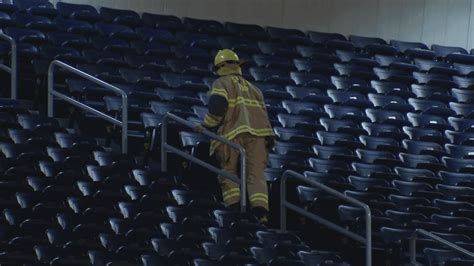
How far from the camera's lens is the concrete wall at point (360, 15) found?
19.4 meters

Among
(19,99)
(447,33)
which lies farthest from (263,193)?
(447,33)

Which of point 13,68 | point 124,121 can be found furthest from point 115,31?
point 124,121

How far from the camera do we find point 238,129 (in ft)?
45.2

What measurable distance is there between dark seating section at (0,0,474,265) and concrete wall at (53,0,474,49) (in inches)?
26.3

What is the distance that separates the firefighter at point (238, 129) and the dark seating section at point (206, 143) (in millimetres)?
337

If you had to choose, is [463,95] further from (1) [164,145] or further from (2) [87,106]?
(2) [87,106]

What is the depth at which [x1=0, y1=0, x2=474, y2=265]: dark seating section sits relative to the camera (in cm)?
1246

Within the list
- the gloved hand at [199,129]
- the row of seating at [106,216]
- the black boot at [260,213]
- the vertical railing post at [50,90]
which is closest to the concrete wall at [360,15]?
the vertical railing post at [50,90]

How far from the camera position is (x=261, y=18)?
19.7 m

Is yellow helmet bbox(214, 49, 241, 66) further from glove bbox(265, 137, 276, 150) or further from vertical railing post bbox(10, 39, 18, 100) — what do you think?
vertical railing post bbox(10, 39, 18, 100)

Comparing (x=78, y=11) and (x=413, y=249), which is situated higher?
(x=78, y=11)

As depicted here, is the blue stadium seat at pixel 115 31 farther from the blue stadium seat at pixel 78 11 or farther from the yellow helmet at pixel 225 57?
the yellow helmet at pixel 225 57

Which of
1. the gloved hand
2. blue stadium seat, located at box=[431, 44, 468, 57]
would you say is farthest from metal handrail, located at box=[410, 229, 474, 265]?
blue stadium seat, located at box=[431, 44, 468, 57]

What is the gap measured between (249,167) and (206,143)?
725mm
